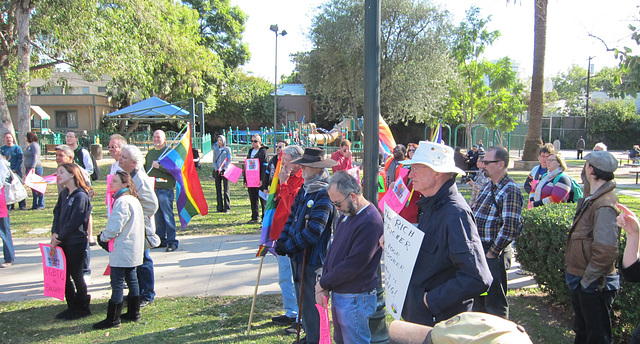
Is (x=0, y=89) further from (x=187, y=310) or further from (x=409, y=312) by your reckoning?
(x=409, y=312)

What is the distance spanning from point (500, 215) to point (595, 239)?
72 cm

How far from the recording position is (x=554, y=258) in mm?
4496

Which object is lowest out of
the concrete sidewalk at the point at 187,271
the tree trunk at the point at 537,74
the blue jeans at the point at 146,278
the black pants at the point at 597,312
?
the concrete sidewalk at the point at 187,271

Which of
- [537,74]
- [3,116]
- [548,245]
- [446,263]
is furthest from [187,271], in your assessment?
[537,74]

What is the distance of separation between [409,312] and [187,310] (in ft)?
11.0

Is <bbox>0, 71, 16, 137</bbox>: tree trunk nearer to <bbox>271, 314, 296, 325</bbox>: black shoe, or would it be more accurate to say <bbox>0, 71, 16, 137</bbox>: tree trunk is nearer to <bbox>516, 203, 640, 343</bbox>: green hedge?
<bbox>271, 314, 296, 325</bbox>: black shoe

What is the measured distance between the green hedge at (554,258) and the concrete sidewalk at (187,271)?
3.13m

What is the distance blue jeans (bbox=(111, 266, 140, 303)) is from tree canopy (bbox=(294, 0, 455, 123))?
1814cm

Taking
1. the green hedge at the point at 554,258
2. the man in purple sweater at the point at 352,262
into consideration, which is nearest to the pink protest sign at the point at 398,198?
the green hedge at the point at 554,258

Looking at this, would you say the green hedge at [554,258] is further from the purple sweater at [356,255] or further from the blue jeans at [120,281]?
the blue jeans at [120,281]

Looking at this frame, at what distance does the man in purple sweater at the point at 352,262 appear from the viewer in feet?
10.6

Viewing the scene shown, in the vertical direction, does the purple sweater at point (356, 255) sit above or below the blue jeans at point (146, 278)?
above

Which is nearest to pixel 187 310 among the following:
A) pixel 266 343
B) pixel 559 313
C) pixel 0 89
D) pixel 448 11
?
pixel 266 343

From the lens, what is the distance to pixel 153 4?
19.8 metres
